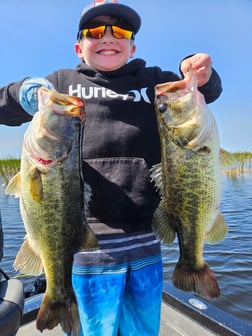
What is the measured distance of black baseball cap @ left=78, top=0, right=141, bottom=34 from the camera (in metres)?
2.76

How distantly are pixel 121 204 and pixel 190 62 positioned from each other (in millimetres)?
1200

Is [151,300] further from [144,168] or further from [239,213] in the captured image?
[239,213]

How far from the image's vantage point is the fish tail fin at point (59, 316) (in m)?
2.33

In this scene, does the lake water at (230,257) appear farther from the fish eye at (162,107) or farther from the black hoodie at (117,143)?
the fish eye at (162,107)

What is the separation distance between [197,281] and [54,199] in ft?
3.83

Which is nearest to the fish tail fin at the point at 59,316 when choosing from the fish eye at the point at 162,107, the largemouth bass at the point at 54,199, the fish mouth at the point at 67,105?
the largemouth bass at the point at 54,199

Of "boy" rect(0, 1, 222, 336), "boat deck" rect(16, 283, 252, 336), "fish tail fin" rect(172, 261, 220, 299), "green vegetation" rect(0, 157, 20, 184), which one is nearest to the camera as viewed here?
"fish tail fin" rect(172, 261, 220, 299)

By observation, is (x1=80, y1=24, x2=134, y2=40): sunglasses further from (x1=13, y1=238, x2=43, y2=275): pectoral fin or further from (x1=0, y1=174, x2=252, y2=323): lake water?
(x1=0, y1=174, x2=252, y2=323): lake water

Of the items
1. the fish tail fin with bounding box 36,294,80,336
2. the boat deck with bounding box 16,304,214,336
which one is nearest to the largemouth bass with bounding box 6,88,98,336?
the fish tail fin with bounding box 36,294,80,336

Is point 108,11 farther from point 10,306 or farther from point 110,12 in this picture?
point 10,306

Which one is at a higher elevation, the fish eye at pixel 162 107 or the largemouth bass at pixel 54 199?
the fish eye at pixel 162 107

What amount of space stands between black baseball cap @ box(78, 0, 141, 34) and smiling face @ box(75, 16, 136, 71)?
5 centimetres

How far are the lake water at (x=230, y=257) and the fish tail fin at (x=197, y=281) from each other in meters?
3.42

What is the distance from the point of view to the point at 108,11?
277 centimetres
